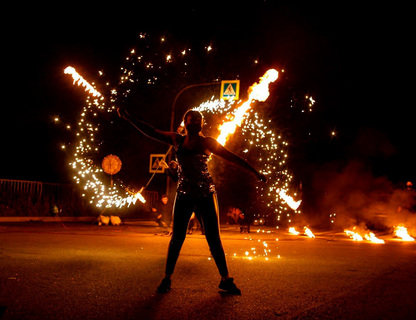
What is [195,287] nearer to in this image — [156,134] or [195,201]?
[195,201]

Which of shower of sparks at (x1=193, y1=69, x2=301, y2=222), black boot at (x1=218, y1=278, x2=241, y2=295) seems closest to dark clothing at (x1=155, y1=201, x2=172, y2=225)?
shower of sparks at (x1=193, y1=69, x2=301, y2=222)

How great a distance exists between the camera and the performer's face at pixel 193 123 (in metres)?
5.13

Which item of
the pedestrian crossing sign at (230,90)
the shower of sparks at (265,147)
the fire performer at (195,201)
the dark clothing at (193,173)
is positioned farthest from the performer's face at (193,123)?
the shower of sparks at (265,147)

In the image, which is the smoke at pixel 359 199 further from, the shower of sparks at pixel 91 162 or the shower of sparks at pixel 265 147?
the shower of sparks at pixel 91 162

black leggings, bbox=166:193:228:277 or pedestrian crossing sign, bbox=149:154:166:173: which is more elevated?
pedestrian crossing sign, bbox=149:154:166:173

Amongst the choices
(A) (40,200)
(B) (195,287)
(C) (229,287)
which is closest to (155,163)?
(A) (40,200)

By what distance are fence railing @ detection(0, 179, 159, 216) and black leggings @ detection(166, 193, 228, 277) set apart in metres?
15.1

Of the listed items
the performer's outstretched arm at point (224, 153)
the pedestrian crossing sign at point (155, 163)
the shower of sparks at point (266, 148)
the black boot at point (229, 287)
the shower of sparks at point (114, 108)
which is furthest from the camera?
the shower of sparks at point (114, 108)

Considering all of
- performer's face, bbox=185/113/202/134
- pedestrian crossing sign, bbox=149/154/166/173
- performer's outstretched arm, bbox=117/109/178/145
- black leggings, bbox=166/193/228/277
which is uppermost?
pedestrian crossing sign, bbox=149/154/166/173

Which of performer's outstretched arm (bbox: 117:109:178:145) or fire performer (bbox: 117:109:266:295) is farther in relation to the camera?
performer's outstretched arm (bbox: 117:109:178:145)

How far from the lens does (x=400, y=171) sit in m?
36.0

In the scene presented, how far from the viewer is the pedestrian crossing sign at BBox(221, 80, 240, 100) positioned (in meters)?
16.3

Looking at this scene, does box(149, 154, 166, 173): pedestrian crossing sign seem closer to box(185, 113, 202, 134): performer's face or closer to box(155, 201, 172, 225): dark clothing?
box(155, 201, 172, 225): dark clothing

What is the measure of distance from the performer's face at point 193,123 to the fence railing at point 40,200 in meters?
15.1
